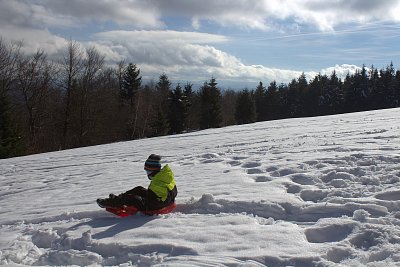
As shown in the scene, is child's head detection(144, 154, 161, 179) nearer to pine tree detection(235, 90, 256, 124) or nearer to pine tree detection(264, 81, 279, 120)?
pine tree detection(235, 90, 256, 124)

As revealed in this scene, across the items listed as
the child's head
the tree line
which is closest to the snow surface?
the child's head

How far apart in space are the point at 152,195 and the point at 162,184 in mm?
244

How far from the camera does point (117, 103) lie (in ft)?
168

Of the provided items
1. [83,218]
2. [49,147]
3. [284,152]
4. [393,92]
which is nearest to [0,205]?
[83,218]

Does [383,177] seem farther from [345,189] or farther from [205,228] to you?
[205,228]

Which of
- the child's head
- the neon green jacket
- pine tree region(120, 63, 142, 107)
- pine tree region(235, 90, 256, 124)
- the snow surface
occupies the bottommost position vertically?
the snow surface

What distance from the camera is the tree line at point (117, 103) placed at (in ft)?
120

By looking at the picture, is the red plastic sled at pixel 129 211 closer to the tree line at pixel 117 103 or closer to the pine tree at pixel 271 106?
the tree line at pixel 117 103

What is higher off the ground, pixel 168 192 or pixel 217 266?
pixel 168 192

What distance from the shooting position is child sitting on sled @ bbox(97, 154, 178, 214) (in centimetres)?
579

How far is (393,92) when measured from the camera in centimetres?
6369

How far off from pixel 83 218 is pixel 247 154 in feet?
18.8

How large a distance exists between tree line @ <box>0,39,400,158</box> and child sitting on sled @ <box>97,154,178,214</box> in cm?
2450

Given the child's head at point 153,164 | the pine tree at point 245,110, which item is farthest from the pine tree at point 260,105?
the child's head at point 153,164
